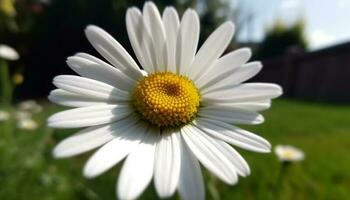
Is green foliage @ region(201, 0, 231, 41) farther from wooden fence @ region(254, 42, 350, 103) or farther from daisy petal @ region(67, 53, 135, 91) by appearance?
daisy petal @ region(67, 53, 135, 91)

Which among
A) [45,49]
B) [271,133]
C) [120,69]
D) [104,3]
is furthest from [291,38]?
[120,69]

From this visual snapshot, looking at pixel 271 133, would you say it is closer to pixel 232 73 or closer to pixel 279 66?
pixel 232 73

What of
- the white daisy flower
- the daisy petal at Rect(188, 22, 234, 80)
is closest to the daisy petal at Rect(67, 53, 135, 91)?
the white daisy flower

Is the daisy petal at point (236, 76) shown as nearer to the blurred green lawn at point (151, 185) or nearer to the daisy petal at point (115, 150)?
the daisy petal at point (115, 150)

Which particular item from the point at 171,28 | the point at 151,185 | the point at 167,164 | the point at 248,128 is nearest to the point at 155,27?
the point at 171,28

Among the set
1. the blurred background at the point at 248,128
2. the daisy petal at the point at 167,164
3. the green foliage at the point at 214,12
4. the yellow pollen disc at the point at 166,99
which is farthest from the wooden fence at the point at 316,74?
the daisy petal at the point at 167,164

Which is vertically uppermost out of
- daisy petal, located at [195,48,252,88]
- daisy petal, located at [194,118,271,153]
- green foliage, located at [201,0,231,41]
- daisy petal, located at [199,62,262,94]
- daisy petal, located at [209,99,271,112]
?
daisy petal, located at [195,48,252,88]

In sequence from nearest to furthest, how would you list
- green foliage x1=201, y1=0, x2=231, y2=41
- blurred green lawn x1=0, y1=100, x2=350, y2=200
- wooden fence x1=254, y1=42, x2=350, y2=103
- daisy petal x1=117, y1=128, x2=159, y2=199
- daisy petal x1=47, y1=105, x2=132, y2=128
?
1. daisy petal x1=117, y1=128, x2=159, y2=199
2. daisy petal x1=47, y1=105, x2=132, y2=128
3. blurred green lawn x1=0, y1=100, x2=350, y2=200
4. wooden fence x1=254, y1=42, x2=350, y2=103
5. green foliage x1=201, y1=0, x2=231, y2=41
